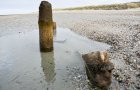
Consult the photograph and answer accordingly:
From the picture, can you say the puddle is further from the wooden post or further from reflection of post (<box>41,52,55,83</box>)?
the wooden post

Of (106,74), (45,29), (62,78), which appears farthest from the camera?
(45,29)

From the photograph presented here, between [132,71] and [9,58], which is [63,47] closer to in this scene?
[9,58]

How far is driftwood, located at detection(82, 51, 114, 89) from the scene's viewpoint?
10.8 meters

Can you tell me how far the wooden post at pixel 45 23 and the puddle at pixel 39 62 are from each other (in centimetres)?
81

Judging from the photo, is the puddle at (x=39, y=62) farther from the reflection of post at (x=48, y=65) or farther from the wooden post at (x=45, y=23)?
the wooden post at (x=45, y=23)

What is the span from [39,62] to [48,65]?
2.60 ft

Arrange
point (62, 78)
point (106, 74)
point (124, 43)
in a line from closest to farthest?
point (106, 74), point (62, 78), point (124, 43)

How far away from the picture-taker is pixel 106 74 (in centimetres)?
1078

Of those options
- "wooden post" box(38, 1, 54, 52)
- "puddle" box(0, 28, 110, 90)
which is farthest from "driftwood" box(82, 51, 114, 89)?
"wooden post" box(38, 1, 54, 52)

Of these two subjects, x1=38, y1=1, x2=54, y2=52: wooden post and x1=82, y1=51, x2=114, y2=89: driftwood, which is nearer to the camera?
x1=82, y1=51, x2=114, y2=89: driftwood

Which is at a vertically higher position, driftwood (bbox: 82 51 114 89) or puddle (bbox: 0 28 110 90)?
driftwood (bbox: 82 51 114 89)

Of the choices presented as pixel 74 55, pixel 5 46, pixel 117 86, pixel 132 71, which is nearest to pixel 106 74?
A: pixel 117 86

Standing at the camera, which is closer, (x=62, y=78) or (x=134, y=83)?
(x=134, y=83)

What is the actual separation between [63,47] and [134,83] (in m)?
7.51
